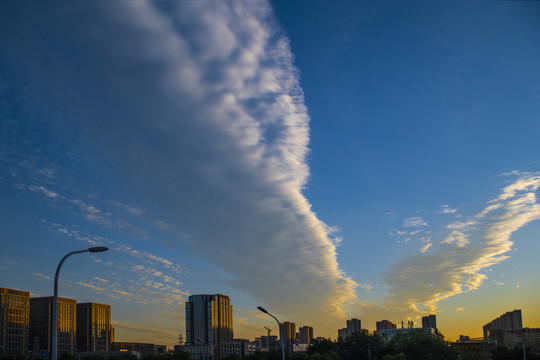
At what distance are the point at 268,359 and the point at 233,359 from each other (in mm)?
14023

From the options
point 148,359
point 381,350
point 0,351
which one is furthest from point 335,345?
point 0,351

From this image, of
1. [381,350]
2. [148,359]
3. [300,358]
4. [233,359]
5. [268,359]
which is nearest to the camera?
[300,358]

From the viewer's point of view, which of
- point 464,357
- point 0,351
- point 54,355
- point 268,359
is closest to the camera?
point 54,355

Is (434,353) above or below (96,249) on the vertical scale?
below

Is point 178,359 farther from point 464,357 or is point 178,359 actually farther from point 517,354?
point 464,357

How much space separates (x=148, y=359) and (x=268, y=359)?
103 ft

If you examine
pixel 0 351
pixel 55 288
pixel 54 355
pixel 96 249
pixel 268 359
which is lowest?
pixel 0 351

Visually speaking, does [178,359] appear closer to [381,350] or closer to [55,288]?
[381,350]

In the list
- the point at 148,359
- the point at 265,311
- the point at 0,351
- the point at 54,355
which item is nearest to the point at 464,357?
Result: the point at 148,359

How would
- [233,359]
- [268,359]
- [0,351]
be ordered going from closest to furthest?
[268,359] → [233,359] → [0,351]

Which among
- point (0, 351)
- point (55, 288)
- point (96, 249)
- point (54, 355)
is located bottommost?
point (0, 351)

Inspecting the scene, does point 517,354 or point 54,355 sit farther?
point 517,354

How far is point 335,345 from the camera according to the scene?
290 feet

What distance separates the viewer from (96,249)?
21812 millimetres
